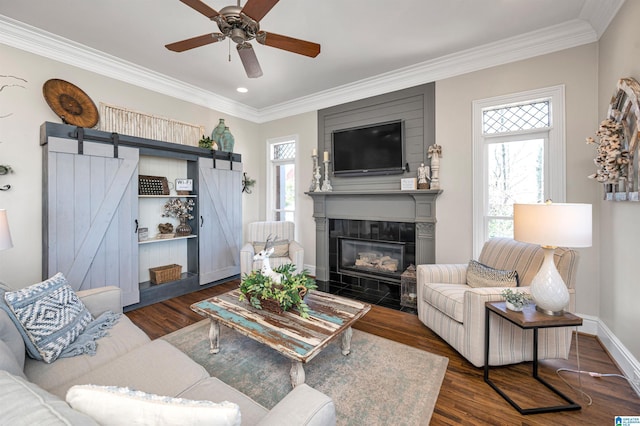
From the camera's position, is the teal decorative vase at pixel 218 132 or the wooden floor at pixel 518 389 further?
the teal decorative vase at pixel 218 132

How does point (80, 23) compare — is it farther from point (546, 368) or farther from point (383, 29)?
point (546, 368)

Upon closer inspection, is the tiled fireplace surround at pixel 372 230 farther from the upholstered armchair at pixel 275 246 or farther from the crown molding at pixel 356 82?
the crown molding at pixel 356 82

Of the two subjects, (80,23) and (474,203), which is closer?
(80,23)

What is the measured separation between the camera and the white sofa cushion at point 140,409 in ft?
2.34

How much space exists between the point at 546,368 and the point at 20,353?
11.0ft

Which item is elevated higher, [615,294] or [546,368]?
[615,294]

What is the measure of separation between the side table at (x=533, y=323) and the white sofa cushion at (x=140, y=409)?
5.87 ft

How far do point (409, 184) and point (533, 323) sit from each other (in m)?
2.17

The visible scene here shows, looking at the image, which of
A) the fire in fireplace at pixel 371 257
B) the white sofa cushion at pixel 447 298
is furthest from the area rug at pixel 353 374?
the fire in fireplace at pixel 371 257

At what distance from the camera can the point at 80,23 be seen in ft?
8.68

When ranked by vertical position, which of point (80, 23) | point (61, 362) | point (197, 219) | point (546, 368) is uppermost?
point (80, 23)

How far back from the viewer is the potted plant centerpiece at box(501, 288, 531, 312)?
184 centimetres

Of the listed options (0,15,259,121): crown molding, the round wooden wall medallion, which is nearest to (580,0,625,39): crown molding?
(0,15,259,121): crown molding

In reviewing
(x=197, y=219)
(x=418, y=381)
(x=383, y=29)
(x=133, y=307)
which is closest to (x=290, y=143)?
(x=197, y=219)
